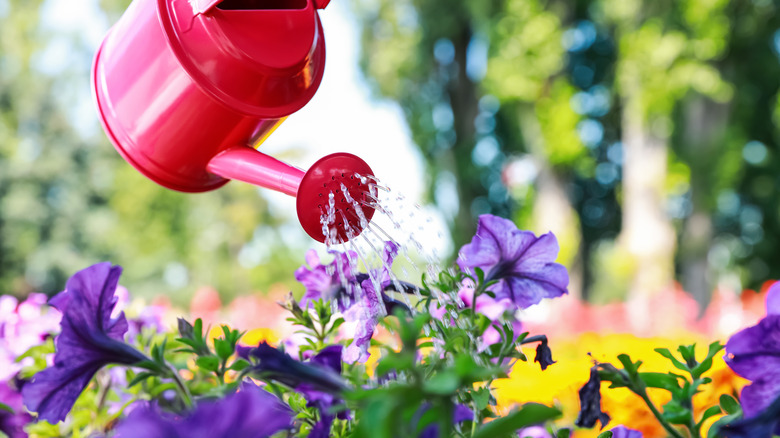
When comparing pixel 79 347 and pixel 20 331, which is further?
pixel 20 331

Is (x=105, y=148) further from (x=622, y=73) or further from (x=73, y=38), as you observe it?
(x=622, y=73)

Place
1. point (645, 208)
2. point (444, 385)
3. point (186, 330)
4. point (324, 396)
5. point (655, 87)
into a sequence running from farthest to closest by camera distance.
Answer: point (645, 208) < point (655, 87) < point (186, 330) < point (324, 396) < point (444, 385)

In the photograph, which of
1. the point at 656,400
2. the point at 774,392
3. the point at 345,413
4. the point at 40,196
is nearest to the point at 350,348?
the point at 345,413

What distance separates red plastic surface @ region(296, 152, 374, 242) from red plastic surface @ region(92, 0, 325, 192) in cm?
17

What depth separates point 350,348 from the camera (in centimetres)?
57

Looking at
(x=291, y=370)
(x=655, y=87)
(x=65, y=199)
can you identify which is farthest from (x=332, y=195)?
(x=65, y=199)

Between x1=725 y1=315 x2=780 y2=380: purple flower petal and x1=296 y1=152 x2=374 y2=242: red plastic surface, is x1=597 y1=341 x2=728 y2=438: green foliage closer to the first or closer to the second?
x1=725 y1=315 x2=780 y2=380: purple flower petal

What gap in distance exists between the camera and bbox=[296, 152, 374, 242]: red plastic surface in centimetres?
62

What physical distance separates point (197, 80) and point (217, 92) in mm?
24

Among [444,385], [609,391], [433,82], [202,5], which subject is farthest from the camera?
[433,82]

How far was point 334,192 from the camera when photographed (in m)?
0.63

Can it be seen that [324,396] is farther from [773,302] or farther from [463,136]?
[463,136]

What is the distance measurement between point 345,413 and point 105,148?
17.1 m

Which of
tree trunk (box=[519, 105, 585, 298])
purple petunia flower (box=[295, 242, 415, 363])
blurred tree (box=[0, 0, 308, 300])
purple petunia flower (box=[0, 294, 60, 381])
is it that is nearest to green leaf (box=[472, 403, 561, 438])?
purple petunia flower (box=[295, 242, 415, 363])
